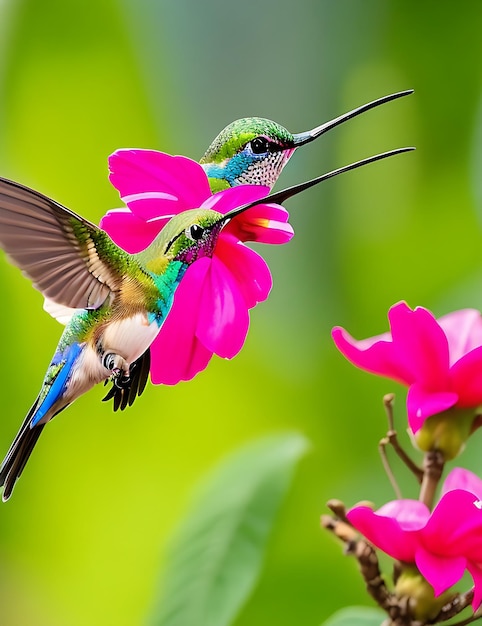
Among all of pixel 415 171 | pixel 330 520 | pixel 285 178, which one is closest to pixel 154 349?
pixel 330 520

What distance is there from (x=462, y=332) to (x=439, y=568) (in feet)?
0.47

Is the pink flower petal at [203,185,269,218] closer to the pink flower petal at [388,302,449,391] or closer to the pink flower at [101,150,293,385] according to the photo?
the pink flower at [101,150,293,385]

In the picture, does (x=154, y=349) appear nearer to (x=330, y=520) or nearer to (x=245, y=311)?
(x=245, y=311)

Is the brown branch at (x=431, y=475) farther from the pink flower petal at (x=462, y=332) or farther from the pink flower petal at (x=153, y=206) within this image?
the pink flower petal at (x=153, y=206)

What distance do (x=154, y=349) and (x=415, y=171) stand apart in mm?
1147

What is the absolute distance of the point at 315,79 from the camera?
139 centimetres

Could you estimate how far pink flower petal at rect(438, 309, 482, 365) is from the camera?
1.49 feet

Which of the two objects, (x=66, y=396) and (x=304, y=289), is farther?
(x=304, y=289)

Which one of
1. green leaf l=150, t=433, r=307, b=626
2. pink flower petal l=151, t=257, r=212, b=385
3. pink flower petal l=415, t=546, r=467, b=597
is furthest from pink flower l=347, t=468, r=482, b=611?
green leaf l=150, t=433, r=307, b=626

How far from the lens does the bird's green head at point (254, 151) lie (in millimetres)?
326

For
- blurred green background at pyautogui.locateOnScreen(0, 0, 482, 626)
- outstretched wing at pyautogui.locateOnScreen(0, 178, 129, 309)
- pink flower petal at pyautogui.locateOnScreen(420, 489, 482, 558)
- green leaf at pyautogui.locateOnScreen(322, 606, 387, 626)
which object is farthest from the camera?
blurred green background at pyautogui.locateOnScreen(0, 0, 482, 626)

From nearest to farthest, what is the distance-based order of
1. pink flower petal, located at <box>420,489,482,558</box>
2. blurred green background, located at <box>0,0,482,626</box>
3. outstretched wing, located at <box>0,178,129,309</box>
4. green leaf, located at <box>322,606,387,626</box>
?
outstretched wing, located at <box>0,178,129,309</box>, pink flower petal, located at <box>420,489,482,558</box>, green leaf, located at <box>322,606,387,626</box>, blurred green background, located at <box>0,0,482,626</box>

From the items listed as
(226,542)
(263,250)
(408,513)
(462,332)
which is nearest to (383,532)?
(408,513)

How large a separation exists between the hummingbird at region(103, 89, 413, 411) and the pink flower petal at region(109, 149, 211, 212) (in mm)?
18
